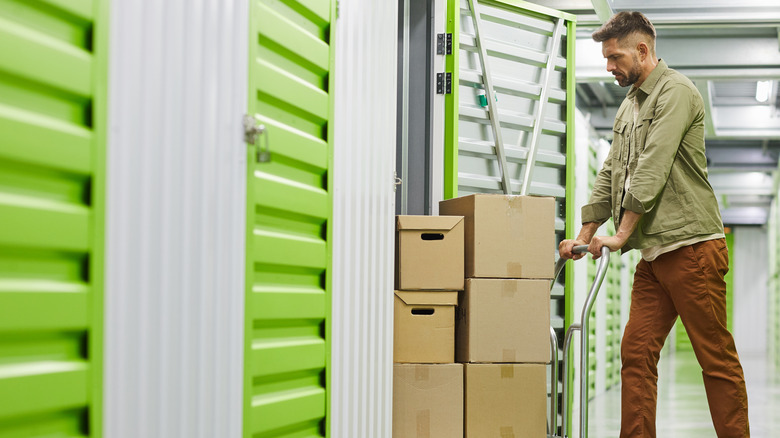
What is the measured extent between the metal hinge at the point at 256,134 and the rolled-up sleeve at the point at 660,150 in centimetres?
151

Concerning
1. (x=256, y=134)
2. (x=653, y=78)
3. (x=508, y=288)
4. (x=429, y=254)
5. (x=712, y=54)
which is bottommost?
(x=508, y=288)

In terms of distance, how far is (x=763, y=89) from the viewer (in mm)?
8836

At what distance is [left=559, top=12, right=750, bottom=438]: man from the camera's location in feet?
9.79

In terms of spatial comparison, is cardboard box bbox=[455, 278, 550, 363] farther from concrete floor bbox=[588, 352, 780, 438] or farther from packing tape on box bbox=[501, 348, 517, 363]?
concrete floor bbox=[588, 352, 780, 438]

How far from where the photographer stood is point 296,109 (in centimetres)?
239

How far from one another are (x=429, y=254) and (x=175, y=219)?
5.67 ft

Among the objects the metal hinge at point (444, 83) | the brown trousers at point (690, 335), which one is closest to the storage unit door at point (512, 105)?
the metal hinge at point (444, 83)

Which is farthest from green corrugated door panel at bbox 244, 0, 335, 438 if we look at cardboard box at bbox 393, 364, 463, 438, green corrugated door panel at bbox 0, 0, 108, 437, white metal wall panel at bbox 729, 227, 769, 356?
white metal wall panel at bbox 729, 227, 769, 356

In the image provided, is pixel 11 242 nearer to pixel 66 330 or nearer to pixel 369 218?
pixel 66 330

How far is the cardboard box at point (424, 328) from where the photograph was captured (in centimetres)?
333

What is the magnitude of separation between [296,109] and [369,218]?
66 cm

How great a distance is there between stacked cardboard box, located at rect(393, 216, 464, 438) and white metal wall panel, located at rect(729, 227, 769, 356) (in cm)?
1925

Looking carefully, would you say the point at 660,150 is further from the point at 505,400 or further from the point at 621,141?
the point at 505,400

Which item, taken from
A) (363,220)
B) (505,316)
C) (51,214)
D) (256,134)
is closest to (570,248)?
(505,316)
